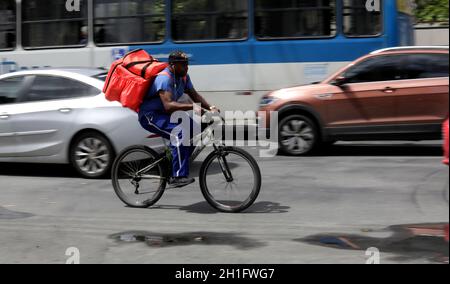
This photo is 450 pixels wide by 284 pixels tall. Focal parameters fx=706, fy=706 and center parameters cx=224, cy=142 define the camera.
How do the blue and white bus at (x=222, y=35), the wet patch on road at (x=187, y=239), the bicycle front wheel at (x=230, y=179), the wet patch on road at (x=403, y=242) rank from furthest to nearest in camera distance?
the blue and white bus at (x=222, y=35)
the bicycle front wheel at (x=230, y=179)
the wet patch on road at (x=187, y=239)
the wet patch on road at (x=403, y=242)

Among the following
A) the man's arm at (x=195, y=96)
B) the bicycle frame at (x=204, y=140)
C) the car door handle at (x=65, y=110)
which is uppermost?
the man's arm at (x=195, y=96)

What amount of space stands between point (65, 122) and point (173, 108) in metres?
2.80

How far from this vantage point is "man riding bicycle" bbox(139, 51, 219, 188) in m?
7.44

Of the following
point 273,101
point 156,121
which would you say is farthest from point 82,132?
point 273,101

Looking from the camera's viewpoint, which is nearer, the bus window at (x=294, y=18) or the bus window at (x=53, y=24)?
the bus window at (x=294, y=18)

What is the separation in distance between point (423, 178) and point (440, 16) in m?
17.4

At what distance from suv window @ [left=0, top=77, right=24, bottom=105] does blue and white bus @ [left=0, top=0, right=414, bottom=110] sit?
16.2 ft

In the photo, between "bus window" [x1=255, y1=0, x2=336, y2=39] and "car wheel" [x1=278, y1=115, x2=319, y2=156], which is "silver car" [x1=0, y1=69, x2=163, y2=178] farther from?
"bus window" [x1=255, y1=0, x2=336, y2=39]

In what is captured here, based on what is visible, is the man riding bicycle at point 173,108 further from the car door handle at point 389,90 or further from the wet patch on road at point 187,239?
the car door handle at point 389,90

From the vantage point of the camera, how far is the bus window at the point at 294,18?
1377cm

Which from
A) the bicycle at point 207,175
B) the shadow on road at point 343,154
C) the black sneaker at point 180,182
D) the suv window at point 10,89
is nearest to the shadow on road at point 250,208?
the bicycle at point 207,175

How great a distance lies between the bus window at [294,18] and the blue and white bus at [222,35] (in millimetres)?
20

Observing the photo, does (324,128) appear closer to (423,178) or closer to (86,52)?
(423,178)

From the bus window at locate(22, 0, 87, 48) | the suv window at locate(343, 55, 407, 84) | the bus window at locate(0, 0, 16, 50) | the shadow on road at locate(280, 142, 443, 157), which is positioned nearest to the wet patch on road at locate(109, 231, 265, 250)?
the shadow on road at locate(280, 142, 443, 157)
